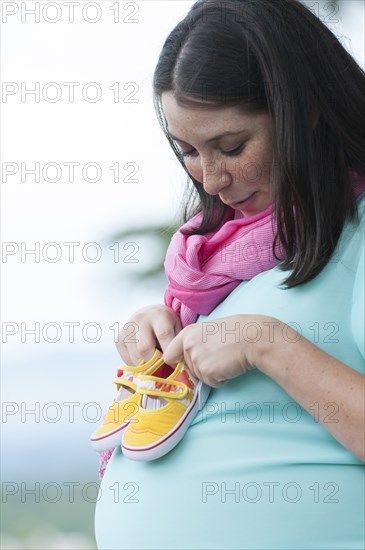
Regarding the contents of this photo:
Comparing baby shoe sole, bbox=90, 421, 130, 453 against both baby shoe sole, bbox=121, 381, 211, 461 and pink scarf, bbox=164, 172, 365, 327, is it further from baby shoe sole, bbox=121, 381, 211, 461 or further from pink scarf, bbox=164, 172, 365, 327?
pink scarf, bbox=164, 172, 365, 327

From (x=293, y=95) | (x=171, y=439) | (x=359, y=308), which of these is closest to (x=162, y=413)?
(x=171, y=439)

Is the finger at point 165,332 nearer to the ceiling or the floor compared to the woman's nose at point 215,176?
nearer to the floor

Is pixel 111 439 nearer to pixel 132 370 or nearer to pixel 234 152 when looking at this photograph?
pixel 132 370

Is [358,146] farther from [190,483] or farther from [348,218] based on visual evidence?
[190,483]

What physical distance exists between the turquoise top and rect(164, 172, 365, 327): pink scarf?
0.13ft

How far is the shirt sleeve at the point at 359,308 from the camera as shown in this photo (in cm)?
100

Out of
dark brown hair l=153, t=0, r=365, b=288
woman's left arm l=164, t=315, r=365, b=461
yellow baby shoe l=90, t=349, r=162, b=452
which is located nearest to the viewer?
woman's left arm l=164, t=315, r=365, b=461

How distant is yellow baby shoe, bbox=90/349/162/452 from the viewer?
1.20m

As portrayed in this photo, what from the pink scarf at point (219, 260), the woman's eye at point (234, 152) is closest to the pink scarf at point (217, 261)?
the pink scarf at point (219, 260)

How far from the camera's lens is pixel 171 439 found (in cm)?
112

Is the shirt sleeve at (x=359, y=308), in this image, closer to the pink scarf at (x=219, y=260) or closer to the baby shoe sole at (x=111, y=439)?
the pink scarf at (x=219, y=260)

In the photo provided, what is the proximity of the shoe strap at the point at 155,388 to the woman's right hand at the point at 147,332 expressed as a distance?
0.25ft

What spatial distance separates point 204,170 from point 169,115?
82 mm

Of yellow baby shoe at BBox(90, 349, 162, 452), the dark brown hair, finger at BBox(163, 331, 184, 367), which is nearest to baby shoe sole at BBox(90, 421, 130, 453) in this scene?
yellow baby shoe at BBox(90, 349, 162, 452)
